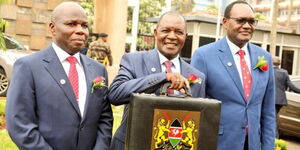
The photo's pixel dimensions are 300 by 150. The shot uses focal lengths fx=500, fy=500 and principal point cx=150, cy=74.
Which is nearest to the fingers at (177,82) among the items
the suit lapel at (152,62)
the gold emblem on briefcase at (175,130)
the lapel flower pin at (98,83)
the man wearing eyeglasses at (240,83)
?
the gold emblem on briefcase at (175,130)

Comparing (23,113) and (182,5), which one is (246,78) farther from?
(182,5)

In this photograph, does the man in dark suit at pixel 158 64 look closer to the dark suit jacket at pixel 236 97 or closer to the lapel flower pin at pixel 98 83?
the lapel flower pin at pixel 98 83

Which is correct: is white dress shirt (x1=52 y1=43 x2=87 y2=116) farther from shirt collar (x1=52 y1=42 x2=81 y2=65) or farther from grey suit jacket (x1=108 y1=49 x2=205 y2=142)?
grey suit jacket (x1=108 y1=49 x2=205 y2=142)

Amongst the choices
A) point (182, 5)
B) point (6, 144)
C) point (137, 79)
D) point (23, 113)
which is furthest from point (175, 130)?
point (182, 5)

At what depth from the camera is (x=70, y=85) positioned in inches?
116

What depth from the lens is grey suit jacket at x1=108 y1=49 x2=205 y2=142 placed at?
2.78 m

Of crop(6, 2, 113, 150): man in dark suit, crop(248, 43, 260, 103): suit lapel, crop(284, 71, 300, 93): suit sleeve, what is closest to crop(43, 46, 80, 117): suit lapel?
crop(6, 2, 113, 150): man in dark suit

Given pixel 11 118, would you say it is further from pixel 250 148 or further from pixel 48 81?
pixel 250 148

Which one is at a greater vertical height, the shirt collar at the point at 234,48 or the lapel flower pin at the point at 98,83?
the shirt collar at the point at 234,48

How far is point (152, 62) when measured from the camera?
308 cm

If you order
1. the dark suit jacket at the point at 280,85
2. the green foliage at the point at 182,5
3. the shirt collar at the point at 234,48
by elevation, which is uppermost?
the green foliage at the point at 182,5

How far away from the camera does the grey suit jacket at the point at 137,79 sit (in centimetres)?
278

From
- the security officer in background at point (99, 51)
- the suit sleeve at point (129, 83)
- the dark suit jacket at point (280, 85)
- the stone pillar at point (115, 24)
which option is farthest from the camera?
the stone pillar at point (115, 24)

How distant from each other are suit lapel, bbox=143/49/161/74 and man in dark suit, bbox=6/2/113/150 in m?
0.29
